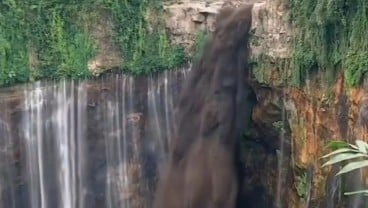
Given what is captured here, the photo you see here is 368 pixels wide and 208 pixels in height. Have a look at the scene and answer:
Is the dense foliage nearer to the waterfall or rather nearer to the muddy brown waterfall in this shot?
the waterfall

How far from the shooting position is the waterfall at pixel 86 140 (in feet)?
36.8

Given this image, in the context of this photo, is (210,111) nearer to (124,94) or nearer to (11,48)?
(124,94)

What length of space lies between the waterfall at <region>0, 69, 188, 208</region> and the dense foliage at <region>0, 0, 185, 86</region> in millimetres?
236

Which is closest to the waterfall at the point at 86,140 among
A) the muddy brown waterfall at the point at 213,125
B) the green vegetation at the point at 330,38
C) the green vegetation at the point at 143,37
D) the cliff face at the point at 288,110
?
the green vegetation at the point at 143,37

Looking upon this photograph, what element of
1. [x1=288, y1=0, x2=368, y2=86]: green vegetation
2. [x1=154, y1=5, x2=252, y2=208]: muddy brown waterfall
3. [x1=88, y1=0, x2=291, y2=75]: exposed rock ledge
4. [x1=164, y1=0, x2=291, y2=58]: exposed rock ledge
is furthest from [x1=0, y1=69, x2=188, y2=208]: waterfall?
[x1=288, y1=0, x2=368, y2=86]: green vegetation

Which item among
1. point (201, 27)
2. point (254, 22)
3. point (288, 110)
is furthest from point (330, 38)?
point (201, 27)

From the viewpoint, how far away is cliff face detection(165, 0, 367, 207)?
8594 mm

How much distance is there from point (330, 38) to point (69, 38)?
475 centimetres

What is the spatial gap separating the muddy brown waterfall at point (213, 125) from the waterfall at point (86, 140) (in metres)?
1.54

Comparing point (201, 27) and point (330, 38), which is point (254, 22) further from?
point (330, 38)

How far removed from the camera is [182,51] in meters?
11.4

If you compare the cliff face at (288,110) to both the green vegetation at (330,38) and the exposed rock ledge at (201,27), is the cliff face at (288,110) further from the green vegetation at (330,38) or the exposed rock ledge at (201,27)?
the green vegetation at (330,38)

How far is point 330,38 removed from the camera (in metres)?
8.60

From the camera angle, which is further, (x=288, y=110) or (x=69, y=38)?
(x=69, y=38)
